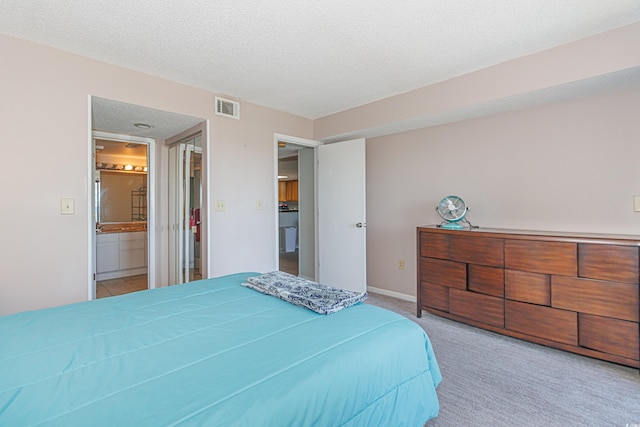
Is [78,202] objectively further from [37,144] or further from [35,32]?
[35,32]

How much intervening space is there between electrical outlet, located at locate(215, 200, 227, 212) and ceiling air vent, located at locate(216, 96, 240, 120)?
0.94m

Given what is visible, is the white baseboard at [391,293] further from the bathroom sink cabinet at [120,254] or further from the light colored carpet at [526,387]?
the bathroom sink cabinet at [120,254]

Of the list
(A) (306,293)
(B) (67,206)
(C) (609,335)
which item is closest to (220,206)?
(B) (67,206)

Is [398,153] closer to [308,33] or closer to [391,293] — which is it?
[391,293]

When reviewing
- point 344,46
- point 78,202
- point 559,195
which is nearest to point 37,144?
point 78,202

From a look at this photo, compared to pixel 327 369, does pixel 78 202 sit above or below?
above

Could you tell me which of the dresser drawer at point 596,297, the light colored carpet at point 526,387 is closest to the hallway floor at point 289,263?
the light colored carpet at point 526,387

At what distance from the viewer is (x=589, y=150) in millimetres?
2557

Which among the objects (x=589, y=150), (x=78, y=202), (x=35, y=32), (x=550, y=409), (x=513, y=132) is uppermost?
(x=35, y=32)

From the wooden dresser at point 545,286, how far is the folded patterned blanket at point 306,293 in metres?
1.46

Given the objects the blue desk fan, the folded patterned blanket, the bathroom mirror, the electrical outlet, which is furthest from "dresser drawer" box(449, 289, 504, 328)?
the bathroom mirror

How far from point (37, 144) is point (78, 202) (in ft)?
1.60

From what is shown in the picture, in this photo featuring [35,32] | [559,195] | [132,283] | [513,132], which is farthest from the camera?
[132,283]

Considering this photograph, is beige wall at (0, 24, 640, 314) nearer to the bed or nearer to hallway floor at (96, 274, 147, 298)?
the bed
